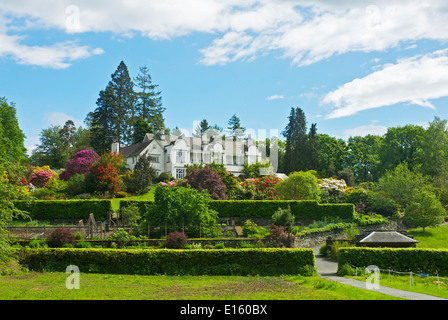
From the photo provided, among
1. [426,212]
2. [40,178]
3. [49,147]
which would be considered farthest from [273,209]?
[49,147]

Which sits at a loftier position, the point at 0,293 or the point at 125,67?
the point at 125,67

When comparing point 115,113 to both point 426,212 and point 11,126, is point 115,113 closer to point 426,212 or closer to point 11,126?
point 11,126

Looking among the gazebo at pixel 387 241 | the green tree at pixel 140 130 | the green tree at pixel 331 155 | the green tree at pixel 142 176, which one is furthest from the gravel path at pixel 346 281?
the green tree at pixel 140 130

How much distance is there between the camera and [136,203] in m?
36.2

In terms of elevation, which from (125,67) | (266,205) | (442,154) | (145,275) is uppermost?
(125,67)

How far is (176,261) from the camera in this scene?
2289 centimetres

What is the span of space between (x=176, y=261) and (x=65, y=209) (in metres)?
18.2

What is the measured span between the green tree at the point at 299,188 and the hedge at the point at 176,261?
70.3 feet

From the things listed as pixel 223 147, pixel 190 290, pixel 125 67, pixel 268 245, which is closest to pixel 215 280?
pixel 190 290

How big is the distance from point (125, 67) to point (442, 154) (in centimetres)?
5435

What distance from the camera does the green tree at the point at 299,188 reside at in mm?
44250

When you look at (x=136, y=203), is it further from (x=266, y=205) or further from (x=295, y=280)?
(x=295, y=280)

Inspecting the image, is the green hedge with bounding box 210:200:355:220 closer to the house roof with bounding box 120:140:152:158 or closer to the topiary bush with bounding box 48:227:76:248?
the topiary bush with bounding box 48:227:76:248

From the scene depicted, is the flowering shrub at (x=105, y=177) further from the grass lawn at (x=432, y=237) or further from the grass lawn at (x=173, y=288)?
the grass lawn at (x=432, y=237)
